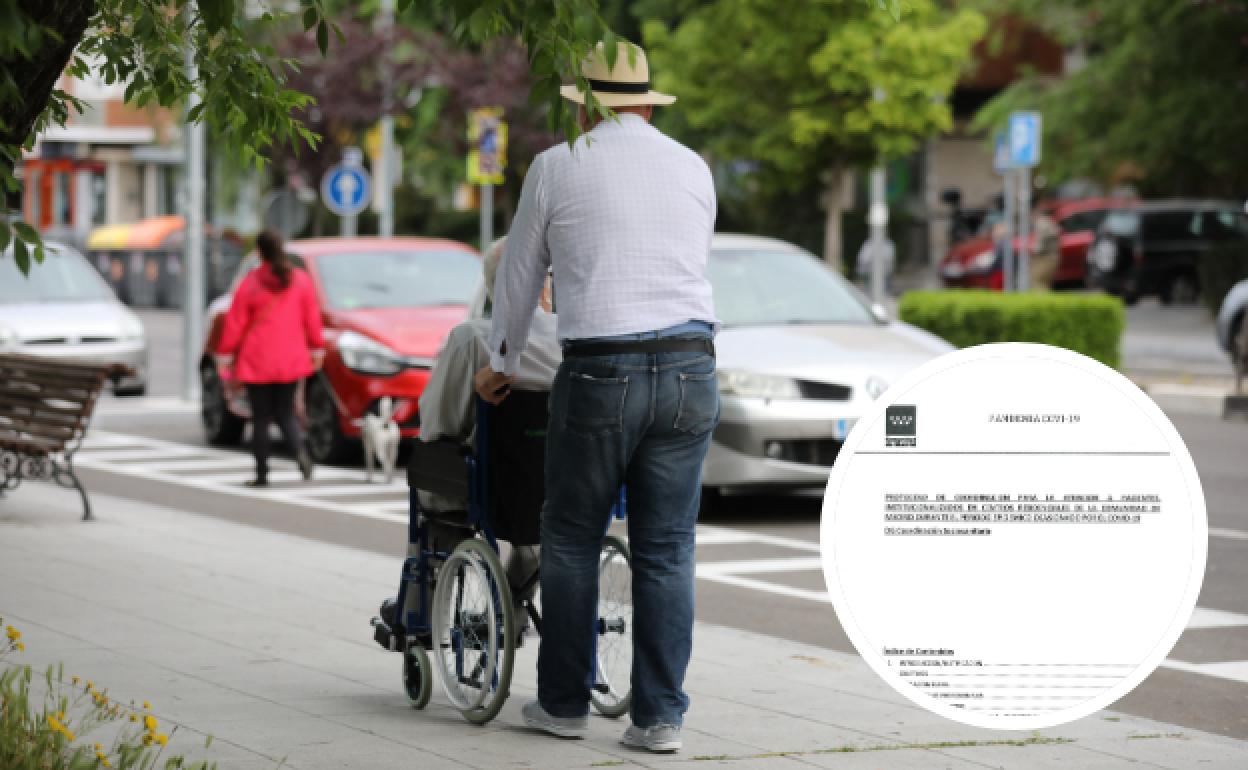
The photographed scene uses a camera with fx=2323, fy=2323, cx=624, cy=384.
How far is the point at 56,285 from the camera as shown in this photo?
73.8 ft

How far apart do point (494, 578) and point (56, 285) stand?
16.9m

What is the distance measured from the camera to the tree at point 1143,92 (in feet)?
111

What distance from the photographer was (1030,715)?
191 inches

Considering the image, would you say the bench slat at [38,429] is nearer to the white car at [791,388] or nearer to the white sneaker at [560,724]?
the white car at [791,388]

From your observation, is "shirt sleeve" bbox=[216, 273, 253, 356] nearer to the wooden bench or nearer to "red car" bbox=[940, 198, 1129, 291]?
the wooden bench

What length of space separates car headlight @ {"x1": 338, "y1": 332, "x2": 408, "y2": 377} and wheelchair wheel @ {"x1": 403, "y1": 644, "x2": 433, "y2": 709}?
8761 mm

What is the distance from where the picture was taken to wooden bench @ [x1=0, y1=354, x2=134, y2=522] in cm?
1258

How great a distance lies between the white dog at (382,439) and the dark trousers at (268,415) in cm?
46

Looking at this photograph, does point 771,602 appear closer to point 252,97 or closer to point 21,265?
point 252,97

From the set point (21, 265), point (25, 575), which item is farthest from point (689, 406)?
point (25, 575)

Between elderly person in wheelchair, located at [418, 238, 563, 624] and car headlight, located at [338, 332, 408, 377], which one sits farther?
car headlight, located at [338, 332, 408, 377]

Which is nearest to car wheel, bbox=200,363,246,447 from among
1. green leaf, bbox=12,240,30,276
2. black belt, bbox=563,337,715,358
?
black belt, bbox=563,337,715,358

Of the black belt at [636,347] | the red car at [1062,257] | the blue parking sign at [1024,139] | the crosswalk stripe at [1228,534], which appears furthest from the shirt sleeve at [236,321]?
the red car at [1062,257]

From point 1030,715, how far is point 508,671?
1.94 meters
